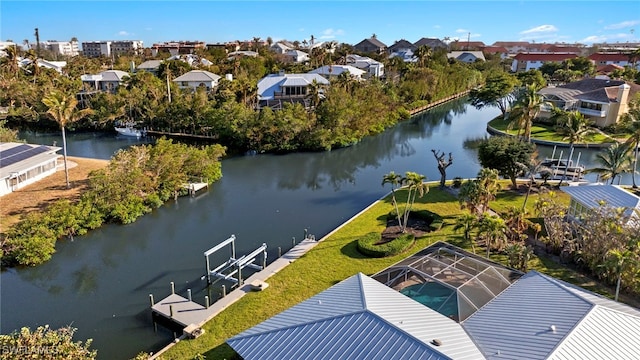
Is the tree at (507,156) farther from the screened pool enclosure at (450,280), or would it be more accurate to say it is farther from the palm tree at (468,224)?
the screened pool enclosure at (450,280)

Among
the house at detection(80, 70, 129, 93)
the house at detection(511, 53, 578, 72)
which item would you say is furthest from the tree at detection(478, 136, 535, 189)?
the house at detection(511, 53, 578, 72)

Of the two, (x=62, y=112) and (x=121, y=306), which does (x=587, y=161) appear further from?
(x=62, y=112)

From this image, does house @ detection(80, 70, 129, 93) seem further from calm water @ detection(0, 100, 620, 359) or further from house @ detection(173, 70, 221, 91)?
calm water @ detection(0, 100, 620, 359)

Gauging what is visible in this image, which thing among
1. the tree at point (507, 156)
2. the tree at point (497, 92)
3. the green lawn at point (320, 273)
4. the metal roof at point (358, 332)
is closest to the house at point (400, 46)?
the tree at point (497, 92)

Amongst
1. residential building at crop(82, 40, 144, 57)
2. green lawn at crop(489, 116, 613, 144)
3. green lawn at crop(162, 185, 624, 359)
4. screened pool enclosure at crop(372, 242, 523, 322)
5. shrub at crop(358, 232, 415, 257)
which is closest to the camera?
screened pool enclosure at crop(372, 242, 523, 322)

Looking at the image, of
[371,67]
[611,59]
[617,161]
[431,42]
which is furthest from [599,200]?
[431,42]

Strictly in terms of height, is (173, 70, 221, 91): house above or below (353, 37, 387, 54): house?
below

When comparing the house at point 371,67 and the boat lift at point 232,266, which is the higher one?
the house at point 371,67
